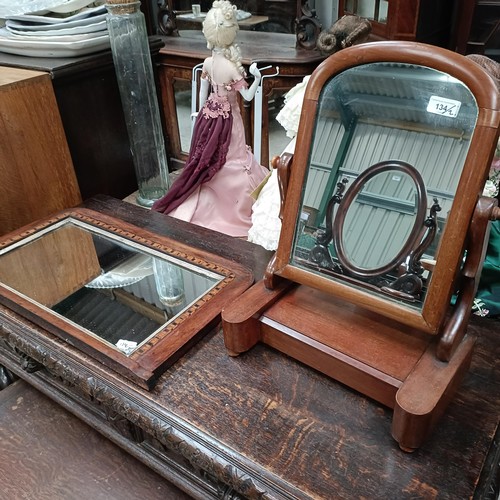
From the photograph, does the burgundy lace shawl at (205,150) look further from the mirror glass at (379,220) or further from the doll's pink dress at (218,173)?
the mirror glass at (379,220)

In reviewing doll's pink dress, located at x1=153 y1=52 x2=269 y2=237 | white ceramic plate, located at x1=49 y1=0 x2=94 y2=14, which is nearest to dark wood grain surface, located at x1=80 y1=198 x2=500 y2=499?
doll's pink dress, located at x1=153 y1=52 x2=269 y2=237

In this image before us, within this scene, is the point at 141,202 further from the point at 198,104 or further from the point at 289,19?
the point at 289,19

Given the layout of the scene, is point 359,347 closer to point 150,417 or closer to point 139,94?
point 150,417

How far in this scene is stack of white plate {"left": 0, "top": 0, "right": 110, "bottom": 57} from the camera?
1234 mm

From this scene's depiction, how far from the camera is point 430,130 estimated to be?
521mm

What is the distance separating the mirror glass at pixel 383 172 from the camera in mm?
507

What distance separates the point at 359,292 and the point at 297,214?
0.41ft

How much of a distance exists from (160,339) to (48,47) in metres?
0.92

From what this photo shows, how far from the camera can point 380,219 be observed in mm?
574

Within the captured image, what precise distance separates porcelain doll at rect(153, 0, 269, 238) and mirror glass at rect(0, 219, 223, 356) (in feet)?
1.66

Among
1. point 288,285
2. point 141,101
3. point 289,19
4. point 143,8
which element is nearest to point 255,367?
point 288,285

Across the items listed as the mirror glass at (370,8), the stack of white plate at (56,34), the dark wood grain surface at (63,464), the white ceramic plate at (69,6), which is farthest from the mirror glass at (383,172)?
the mirror glass at (370,8)

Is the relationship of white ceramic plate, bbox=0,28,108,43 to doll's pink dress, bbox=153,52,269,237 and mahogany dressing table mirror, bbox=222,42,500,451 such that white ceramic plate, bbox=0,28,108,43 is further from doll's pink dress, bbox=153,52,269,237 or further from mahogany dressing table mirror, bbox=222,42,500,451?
mahogany dressing table mirror, bbox=222,42,500,451

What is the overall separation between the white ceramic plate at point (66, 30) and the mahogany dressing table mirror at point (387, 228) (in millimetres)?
922
